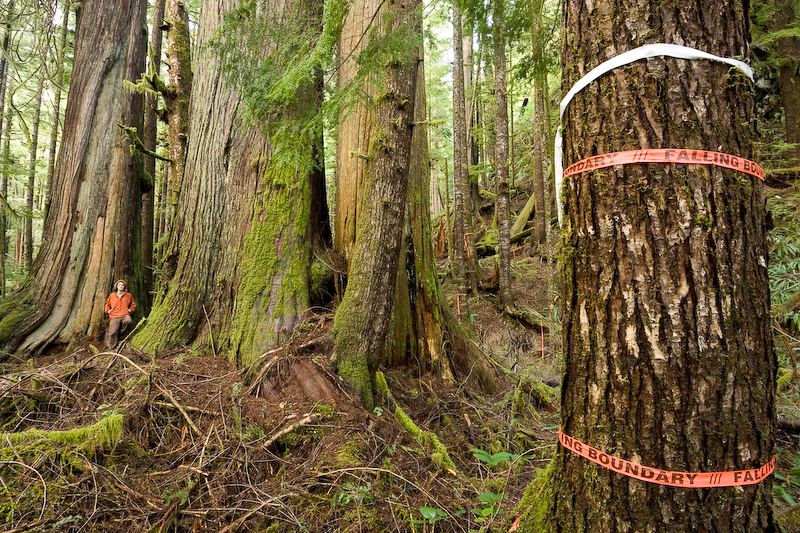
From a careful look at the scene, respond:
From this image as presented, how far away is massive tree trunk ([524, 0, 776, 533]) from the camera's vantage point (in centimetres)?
137

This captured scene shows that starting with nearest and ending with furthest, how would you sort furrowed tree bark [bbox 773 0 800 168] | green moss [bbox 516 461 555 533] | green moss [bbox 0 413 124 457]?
green moss [bbox 516 461 555 533], green moss [bbox 0 413 124 457], furrowed tree bark [bbox 773 0 800 168]

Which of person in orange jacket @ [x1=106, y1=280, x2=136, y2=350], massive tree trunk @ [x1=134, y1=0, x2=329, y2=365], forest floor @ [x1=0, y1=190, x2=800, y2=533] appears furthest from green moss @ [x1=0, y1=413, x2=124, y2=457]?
person in orange jacket @ [x1=106, y1=280, x2=136, y2=350]

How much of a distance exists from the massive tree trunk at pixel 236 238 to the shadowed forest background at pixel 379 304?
31mm

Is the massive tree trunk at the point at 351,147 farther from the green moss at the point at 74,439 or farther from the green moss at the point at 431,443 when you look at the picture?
the green moss at the point at 74,439

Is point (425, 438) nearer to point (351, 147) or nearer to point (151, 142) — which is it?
point (351, 147)

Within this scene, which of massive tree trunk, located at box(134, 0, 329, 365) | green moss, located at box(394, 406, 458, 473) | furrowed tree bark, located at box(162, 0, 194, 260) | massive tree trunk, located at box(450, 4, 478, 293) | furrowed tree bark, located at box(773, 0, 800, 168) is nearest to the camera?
green moss, located at box(394, 406, 458, 473)

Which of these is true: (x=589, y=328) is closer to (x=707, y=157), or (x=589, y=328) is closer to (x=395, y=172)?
(x=707, y=157)

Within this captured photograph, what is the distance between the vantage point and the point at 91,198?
6238 mm

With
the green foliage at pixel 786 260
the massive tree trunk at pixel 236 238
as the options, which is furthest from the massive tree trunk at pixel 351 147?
the green foliage at pixel 786 260

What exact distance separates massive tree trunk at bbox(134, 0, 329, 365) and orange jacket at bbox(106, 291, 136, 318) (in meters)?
1.23

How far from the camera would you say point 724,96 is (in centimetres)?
143

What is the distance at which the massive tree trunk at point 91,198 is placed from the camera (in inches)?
222

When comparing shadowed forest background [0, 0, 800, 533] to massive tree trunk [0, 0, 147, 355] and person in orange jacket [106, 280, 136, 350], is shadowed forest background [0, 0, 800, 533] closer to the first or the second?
massive tree trunk [0, 0, 147, 355]

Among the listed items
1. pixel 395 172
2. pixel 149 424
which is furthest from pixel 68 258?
pixel 395 172
